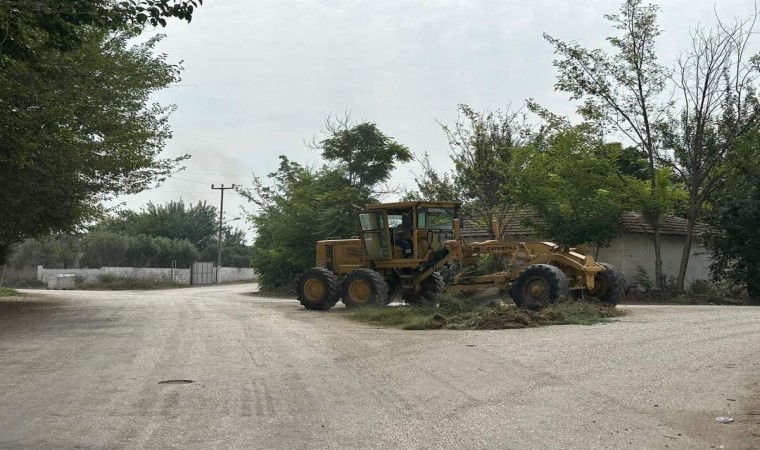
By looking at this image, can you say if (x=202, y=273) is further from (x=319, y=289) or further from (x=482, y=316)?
(x=482, y=316)

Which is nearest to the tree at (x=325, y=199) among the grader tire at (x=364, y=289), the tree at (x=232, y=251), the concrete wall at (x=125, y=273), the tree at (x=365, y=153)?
the tree at (x=365, y=153)

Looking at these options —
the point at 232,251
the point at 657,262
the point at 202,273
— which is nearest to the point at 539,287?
the point at 657,262

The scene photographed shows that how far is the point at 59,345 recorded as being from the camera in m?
13.7

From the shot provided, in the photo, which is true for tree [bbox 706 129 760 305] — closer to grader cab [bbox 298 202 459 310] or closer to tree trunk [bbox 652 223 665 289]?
tree trunk [bbox 652 223 665 289]

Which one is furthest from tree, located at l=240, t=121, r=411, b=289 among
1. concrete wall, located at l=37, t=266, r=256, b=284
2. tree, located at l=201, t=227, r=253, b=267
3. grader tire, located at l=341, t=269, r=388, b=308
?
tree, located at l=201, t=227, r=253, b=267

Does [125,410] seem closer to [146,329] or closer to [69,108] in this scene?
[146,329]

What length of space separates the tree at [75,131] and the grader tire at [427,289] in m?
8.48

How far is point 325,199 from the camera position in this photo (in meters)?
35.6

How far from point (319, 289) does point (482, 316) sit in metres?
7.52

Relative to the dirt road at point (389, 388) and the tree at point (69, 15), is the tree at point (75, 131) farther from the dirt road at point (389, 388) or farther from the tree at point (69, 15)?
the dirt road at point (389, 388)

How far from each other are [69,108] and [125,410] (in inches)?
456

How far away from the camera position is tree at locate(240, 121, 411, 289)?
35250mm

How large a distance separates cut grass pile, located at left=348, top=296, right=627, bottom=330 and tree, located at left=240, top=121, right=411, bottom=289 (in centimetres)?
1670

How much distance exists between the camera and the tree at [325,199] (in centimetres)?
3525
